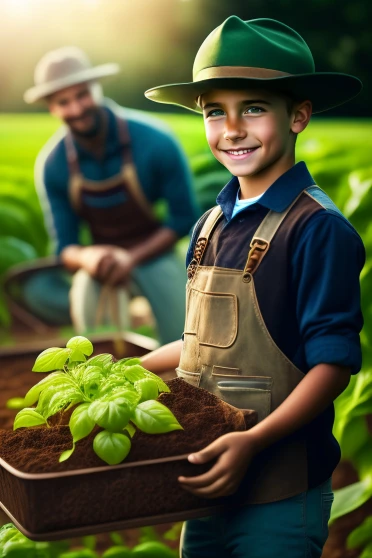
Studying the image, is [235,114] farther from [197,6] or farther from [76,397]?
[197,6]

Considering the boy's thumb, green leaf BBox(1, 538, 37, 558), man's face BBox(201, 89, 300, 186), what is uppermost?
man's face BBox(201, 89, 300, 186)

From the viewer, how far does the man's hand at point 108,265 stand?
5410 millimetres

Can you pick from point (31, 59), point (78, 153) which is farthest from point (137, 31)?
point (78, 153)

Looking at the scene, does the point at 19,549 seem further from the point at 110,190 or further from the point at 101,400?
the point at 110,190

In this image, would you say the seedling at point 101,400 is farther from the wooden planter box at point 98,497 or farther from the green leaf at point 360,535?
the green leaf at point 360,535

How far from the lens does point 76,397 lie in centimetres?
174

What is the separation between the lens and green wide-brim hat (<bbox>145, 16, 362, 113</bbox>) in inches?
70.8

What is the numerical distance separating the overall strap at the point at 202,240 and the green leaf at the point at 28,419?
0.42 m

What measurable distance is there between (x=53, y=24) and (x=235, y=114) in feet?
30.6

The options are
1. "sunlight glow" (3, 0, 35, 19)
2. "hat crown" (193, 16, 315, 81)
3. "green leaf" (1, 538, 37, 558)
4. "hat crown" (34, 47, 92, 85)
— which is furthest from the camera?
"sunlight glow" (3, 0, 35, 19)

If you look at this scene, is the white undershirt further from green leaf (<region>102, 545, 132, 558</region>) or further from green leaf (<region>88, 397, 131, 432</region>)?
green leaf (<region>102, 545, 132, 558</region>)

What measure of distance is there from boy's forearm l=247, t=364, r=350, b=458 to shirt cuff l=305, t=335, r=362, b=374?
0.05 ft

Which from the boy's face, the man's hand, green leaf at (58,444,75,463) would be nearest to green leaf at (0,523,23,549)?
green leaf at (58,444,75,463)

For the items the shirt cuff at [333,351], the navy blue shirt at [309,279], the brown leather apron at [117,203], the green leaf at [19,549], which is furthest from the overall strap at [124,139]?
the shirt cuff at [333,351]
